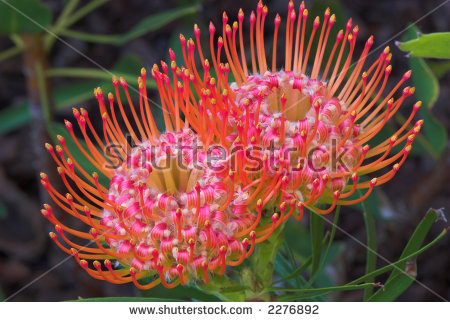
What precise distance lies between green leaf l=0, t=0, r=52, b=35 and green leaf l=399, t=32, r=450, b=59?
987 mm

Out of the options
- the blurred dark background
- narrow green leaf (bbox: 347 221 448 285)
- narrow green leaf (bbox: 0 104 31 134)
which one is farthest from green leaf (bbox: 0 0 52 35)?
narrow green leaf (bbox: 347 221 448 285)

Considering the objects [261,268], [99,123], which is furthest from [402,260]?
[99,123]

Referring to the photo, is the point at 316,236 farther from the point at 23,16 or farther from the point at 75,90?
the point at 75,90

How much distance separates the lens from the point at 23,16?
1431mm

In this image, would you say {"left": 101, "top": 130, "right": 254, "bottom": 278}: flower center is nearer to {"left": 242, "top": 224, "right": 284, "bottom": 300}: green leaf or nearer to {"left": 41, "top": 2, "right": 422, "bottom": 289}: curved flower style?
{"left": 41, "top": 2, "right": 422, "bottom": 289}: curved flower style

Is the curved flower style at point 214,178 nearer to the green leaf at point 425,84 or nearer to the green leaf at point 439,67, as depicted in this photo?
the green leaf at point 425,84

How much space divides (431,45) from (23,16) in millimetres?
1059

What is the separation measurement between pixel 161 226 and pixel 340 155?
12.8 inches

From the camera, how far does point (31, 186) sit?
221 cm

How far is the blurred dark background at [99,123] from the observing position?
179cm

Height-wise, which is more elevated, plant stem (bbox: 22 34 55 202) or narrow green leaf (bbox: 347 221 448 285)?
plant stem (bbox: 22 34 55 202)

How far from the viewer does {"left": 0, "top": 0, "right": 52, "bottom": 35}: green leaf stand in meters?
1.40
